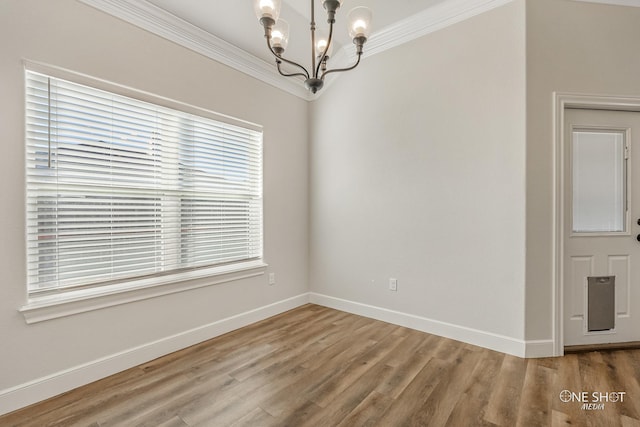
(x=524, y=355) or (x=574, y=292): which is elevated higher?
(x=574, y=292)

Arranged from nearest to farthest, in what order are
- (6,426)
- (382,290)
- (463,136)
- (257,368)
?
(6,426)
(257,368)
(463,136)
(382,290)

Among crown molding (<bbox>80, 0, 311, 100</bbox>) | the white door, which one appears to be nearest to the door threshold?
the white door

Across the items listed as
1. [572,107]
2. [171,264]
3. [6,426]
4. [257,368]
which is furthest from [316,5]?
[6,426]

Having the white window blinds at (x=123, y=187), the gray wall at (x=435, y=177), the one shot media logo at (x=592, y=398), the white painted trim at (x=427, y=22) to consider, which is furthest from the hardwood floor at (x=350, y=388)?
the white painted trim at (x=427, y=22)

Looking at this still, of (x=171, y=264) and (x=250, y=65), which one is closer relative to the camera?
(x=171, y=264)

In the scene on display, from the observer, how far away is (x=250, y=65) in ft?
10.1

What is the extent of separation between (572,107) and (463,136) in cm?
86

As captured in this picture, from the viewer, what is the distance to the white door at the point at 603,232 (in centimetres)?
247

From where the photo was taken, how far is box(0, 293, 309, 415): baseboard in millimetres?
1792

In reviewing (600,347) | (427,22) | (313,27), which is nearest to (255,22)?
(313,27)

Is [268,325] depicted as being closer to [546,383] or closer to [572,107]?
[546,383]

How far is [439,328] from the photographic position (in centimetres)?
280

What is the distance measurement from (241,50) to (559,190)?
3199mm

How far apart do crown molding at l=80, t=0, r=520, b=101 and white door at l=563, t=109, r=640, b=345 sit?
109 cm
